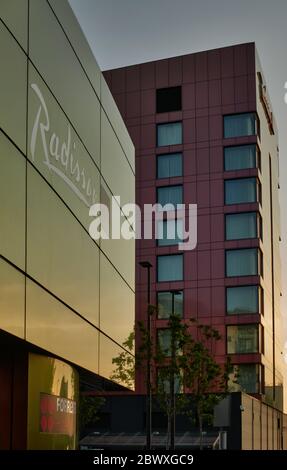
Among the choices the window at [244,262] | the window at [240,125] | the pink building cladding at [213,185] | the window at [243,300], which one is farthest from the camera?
the window at [240,125]

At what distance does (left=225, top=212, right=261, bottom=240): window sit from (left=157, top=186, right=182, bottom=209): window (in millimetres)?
5362

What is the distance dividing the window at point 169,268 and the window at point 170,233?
1413 millimetres

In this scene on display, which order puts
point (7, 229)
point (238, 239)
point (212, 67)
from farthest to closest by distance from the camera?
point (212, 67), point (238, 239), point (7, 229)

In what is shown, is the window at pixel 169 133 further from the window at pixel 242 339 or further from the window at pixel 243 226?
the window at pixel 242 339

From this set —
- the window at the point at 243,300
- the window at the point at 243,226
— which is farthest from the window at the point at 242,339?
the window at the point at 243,226

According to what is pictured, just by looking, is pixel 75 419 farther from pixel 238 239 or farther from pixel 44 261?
pixel 238 239

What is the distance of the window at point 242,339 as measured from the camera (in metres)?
76.1

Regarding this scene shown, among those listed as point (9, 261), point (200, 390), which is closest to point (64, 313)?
point (9, 261)

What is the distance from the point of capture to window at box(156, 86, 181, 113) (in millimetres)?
83394

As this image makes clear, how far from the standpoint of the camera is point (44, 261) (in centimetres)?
1881

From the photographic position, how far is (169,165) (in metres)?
81.8

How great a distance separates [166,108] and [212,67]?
5.94 meters

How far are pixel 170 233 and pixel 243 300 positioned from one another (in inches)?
373

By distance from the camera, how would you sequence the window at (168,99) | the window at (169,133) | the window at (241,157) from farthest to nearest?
the window at (168,99) → the window at (169,133) → the window at (241,157)
